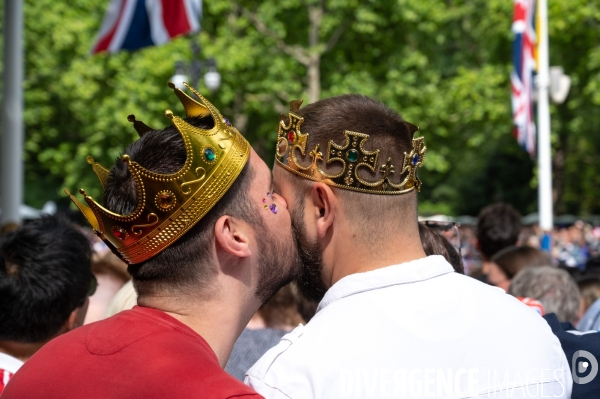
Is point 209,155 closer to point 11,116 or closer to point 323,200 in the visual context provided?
point 323,200

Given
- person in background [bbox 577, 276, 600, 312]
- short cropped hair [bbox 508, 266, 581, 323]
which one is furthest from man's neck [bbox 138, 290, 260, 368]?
person in background [bbox 577, 276, 600, 312]

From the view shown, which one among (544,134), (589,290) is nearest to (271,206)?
(589,290)

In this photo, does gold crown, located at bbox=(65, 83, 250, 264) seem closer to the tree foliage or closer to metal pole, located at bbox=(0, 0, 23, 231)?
metal pole, located at bbox=(0, 0, 23, 231)

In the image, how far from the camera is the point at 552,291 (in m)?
4.12

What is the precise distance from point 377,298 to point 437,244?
92 centimetres

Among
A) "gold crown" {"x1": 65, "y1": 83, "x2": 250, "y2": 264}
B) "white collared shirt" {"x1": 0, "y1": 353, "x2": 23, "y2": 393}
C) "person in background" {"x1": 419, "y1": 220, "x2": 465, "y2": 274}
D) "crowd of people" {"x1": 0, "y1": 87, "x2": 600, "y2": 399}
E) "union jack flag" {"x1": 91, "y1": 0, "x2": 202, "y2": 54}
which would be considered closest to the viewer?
"crowd of people" {"x1": 0, "y1": 87, "x2": 600, "y2": 399}

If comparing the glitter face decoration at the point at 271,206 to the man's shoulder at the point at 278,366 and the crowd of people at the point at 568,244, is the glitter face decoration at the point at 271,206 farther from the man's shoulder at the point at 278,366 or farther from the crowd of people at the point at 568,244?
the crowd of people at the point at 568,244

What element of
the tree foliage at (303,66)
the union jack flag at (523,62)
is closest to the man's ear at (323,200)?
the union jack flag at (523,62)

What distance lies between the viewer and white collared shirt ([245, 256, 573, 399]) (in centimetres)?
163

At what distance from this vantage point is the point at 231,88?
21031mm

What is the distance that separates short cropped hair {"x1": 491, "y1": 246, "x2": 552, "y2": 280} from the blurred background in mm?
14127

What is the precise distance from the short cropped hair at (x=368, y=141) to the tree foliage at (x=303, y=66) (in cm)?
1777

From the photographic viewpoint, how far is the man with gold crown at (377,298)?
1.64 metres

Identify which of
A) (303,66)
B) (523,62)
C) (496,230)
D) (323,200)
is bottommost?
(303,66)
